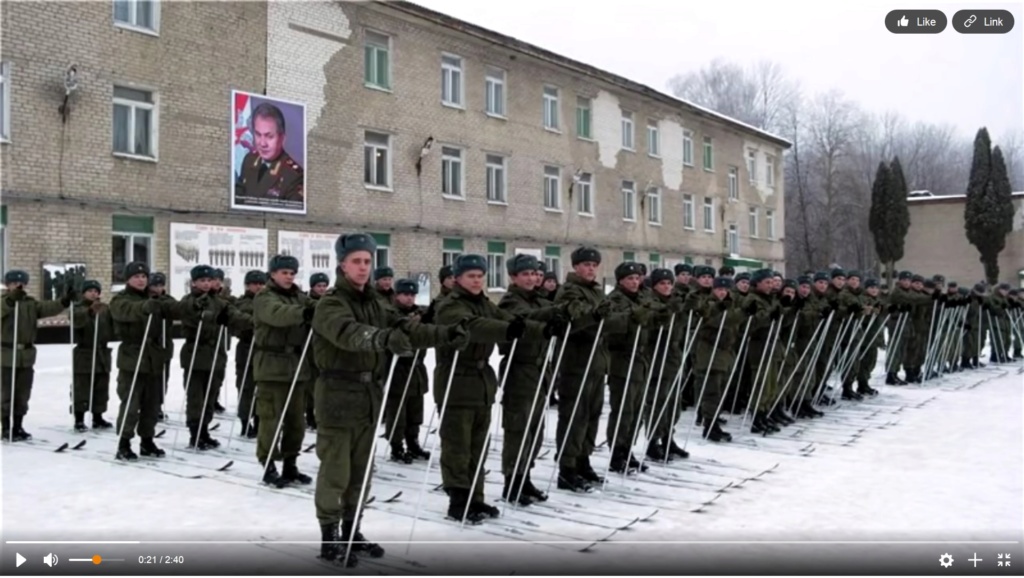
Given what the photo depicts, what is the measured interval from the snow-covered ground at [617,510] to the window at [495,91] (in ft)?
46.1

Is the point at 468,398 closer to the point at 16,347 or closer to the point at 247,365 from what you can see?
the point at 247,365

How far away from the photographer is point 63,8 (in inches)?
533

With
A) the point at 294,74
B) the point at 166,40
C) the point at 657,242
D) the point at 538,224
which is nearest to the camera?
the point at 166,40

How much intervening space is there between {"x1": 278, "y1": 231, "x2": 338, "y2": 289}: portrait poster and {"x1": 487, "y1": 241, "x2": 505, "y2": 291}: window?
4609 mm

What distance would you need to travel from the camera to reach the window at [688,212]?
94.7ft

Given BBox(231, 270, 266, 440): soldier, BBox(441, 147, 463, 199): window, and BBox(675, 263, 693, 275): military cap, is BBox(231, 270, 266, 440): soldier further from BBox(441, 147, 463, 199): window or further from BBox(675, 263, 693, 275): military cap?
BBox(441, 147, 463, 199): window

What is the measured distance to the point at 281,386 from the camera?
6.35m

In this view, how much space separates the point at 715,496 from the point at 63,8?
1268cm

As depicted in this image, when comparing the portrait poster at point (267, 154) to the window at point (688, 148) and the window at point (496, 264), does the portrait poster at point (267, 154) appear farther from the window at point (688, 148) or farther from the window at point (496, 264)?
the window at point (688, 148)

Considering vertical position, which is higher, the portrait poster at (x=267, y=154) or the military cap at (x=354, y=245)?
the portrait poster at (x=267, y=154)

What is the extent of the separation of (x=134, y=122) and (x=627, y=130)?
15003mm

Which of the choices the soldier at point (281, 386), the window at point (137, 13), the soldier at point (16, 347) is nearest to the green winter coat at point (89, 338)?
the soldier at point (16, 347)

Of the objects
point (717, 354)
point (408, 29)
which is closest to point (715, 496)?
point (717, 354)

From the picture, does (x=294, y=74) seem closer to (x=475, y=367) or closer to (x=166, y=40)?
Answer: (x=166, y=40)
